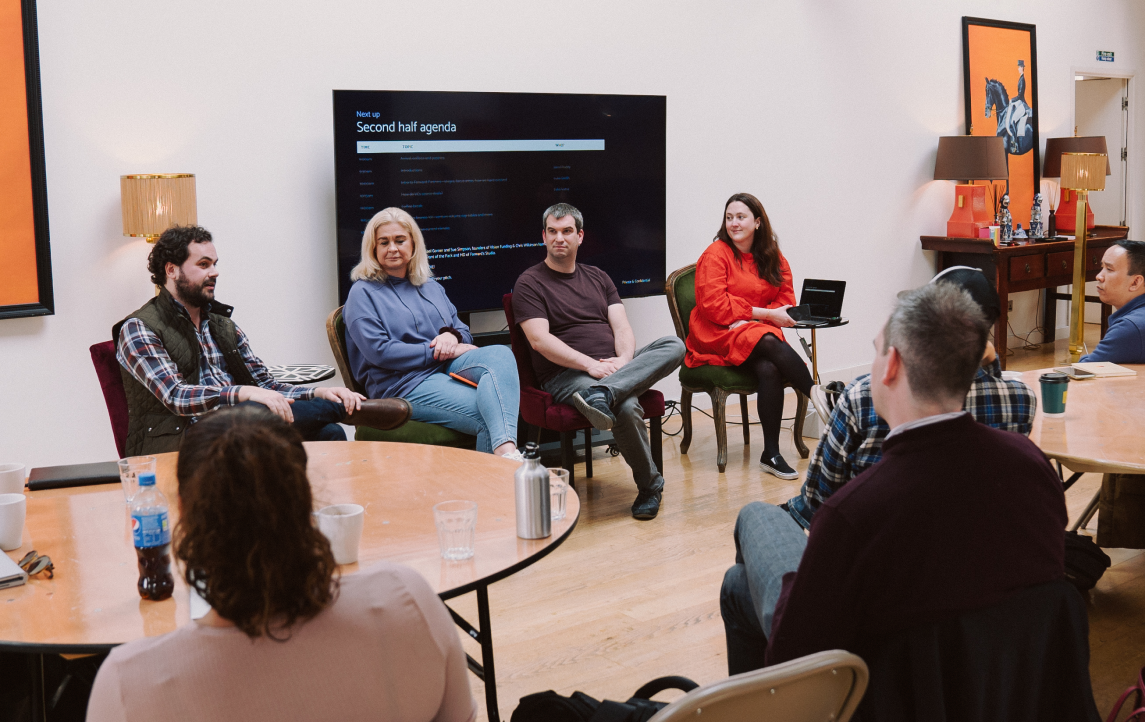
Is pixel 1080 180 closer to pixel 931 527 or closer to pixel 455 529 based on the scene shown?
pixel 931 527

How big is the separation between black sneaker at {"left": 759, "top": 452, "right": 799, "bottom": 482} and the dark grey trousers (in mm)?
699

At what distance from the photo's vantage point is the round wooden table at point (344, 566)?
1.56 meters

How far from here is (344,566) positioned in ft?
5.79

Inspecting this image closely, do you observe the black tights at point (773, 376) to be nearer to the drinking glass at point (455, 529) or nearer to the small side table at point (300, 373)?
the small side table at point (300, 373)

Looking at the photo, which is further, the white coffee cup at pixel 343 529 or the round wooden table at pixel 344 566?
the white coffee cup at pixel 343 529

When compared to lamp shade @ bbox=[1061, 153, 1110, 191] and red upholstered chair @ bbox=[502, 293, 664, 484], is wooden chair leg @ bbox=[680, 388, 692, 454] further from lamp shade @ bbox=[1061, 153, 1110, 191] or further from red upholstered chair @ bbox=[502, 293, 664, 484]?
lamp shade @ bbox=[1061, 153, 1110, 191]

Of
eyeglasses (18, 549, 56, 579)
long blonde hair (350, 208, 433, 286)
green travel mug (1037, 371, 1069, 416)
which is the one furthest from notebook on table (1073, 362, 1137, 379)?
eyeglasses (18, 549, 56, 579)

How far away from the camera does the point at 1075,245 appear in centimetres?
685

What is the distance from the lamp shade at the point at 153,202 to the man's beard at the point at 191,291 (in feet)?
2.09

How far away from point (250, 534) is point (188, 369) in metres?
2.30

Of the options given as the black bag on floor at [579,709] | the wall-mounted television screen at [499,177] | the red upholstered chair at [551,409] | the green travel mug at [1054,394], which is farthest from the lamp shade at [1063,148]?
the black bag on floor at [579,709]

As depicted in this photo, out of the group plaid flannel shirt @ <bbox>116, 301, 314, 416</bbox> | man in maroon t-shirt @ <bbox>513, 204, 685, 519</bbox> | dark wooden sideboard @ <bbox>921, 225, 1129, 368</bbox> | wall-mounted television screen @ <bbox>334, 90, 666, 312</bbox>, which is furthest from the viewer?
dark wooden sideboard @ <bbox>921, 225, 1129, 368</bbox>

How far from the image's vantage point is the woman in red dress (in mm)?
4629

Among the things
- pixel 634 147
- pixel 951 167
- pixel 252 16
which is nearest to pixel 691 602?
pixel 634 147
